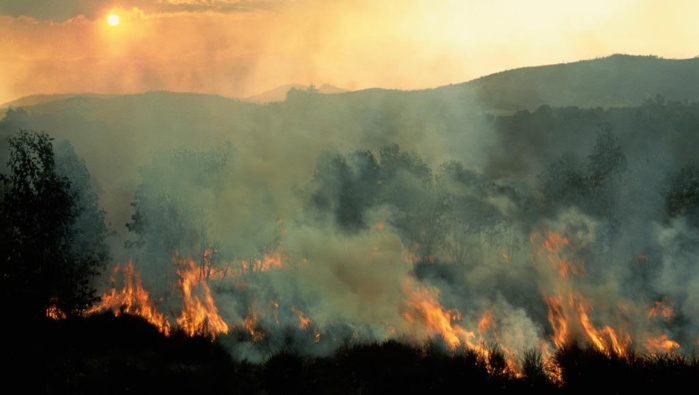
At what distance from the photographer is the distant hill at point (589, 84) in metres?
125

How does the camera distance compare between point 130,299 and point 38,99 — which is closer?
point 130,299

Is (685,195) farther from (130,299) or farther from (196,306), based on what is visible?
(130,299)

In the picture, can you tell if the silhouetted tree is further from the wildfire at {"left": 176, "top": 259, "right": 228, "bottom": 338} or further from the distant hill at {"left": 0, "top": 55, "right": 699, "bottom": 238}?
the distant hill at {"left": 0, "top": 55, "right": 699, "bottom": 238}

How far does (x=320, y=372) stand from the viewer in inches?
771

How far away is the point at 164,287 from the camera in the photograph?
40.8 metres

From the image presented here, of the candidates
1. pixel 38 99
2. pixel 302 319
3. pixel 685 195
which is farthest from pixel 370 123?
pixel 302 319

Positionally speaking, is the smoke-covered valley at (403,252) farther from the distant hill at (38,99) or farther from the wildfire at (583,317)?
the distant hill at (38,99)

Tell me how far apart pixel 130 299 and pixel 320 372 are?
23404mm

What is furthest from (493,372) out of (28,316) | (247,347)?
(28,316)

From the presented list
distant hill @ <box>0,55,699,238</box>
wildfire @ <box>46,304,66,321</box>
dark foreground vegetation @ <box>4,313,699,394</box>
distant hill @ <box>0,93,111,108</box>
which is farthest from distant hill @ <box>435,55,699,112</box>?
dark foreground vegetation @ <box>4,313,699,394</box>

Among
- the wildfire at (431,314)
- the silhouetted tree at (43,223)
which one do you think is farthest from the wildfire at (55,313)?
the wildfire at (431,314)

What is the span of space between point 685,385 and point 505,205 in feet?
104

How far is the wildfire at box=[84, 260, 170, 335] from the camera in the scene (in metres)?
34.7

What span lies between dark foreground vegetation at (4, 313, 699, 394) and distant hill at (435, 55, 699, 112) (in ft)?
347
